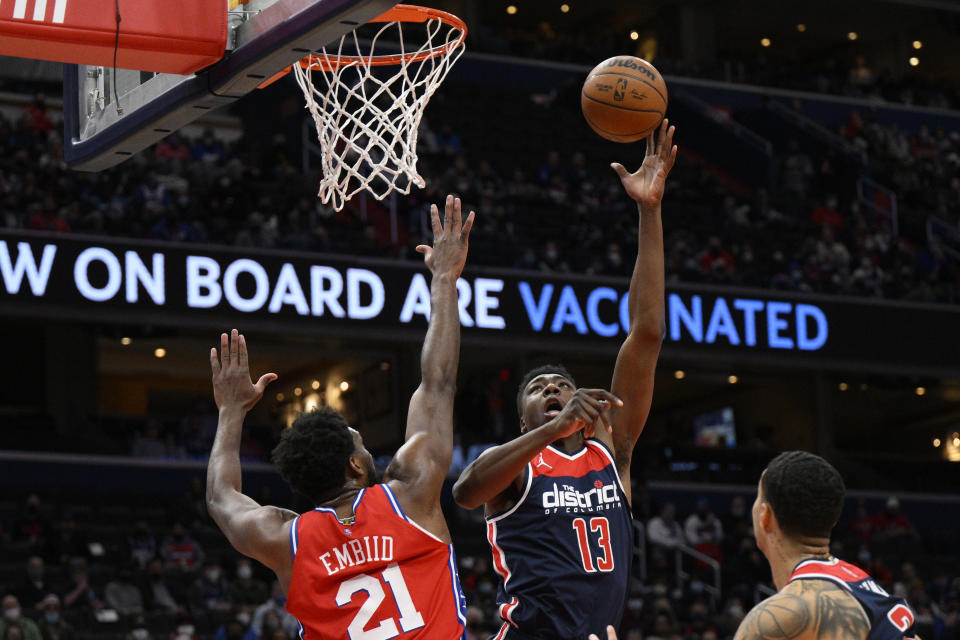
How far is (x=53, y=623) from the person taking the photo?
39.1 ft

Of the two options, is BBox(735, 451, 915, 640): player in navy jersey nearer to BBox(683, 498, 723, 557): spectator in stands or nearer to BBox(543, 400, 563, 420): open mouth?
BBox(543, 400, 563, 420): open mouth

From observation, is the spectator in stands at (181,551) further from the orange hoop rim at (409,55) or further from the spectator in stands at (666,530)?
the orange hoop rim at (409,55)

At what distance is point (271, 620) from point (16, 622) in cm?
202

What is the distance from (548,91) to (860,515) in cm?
1076

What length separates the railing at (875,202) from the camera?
2411 centimetres

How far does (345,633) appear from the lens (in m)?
3.87

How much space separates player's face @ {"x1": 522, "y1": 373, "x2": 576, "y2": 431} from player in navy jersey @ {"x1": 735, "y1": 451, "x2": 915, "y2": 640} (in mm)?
1333

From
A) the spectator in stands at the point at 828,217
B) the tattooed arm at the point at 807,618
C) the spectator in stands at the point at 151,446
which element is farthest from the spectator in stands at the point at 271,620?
the spectator in stands at the point at 828,217

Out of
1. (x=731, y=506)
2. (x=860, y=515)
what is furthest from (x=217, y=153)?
(x=860, y=515)

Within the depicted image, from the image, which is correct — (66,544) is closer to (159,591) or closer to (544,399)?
(159,591)

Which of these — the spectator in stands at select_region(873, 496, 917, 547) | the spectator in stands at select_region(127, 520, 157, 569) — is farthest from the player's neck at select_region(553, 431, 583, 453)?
the spectator in stands at select_region(873, 496, 917, 547)

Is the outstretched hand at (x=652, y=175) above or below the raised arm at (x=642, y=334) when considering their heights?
above

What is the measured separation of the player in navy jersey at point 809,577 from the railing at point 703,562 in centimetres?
1270

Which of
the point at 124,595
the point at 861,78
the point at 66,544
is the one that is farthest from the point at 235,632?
the point at 861,78
